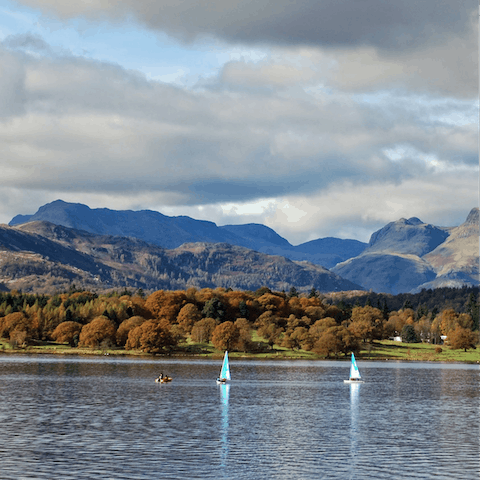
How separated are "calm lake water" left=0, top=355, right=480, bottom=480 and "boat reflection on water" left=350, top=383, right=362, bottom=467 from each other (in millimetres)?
166

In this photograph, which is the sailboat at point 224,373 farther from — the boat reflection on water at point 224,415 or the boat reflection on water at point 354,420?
the boat reflection on water at point 354,420

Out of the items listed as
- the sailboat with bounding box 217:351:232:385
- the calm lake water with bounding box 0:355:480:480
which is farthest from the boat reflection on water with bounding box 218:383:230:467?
the sailboat with bounding box 217:351:232:385

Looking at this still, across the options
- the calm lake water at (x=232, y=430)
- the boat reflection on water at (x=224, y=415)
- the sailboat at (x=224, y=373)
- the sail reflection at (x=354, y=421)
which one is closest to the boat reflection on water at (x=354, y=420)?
the sail reflection at (x=354, y=421)

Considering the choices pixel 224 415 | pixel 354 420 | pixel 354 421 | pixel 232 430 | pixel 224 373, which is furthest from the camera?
pixel 224 373

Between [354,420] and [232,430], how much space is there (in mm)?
20732

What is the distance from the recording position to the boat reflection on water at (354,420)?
69938mm

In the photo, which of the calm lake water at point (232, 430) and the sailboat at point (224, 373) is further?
the sailboat at point (224, 373)

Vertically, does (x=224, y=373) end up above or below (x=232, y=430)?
below

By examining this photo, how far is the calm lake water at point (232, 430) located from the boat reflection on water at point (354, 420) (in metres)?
0.17

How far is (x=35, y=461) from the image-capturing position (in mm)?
61062

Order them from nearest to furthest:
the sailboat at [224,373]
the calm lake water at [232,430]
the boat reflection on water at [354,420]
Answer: the calm lake water at [232,430], the boat reflection on water at [354,420], the sailboat at [224,373]

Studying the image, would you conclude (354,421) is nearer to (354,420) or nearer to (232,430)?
(354,420)

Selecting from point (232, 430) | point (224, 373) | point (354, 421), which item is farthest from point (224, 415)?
point (224, 373)

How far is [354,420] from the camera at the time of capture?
9800 cm
